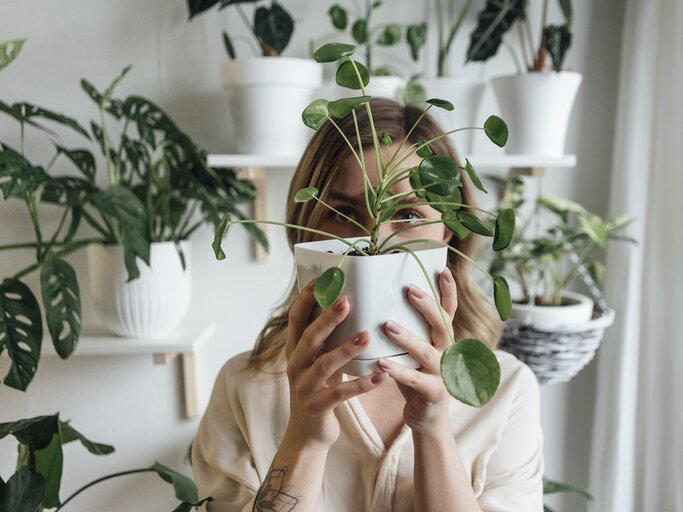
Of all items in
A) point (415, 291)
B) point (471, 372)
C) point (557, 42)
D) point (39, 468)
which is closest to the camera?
point (471, 372)

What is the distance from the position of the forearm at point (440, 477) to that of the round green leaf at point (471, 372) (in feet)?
1.09

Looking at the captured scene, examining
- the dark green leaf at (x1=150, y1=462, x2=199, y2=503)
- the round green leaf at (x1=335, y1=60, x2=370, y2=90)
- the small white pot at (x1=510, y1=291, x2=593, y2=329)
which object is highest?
the round green leaf at (x1=335, y1=60, x2=370, y2=90)

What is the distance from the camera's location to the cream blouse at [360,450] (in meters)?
0.98

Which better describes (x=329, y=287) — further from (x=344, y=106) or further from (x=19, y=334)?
(x=19, y=334)

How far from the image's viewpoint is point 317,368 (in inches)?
25.8

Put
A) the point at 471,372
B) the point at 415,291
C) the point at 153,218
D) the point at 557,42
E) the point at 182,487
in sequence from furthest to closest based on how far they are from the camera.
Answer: the point at 153,218, the point at 557,42, the point at 182,487, the point at 415,291, the point at 471,372

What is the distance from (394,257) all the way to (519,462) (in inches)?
23.1

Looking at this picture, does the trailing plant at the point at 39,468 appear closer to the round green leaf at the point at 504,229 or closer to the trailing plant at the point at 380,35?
the round green leaf at the point at 504,229

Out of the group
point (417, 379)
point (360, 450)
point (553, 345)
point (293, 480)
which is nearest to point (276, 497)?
point (293, 480)

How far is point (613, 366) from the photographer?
147 centimetres

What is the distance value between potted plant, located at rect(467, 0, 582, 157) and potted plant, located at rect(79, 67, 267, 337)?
56cm

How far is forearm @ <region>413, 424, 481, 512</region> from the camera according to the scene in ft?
2.71

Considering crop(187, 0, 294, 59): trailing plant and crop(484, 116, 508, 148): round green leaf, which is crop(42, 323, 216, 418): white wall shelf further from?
crop(484, 116, 508, 148): round green leaf

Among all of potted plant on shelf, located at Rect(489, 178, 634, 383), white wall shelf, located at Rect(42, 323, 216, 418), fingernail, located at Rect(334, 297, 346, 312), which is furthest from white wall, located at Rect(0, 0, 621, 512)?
fingernail, located at Rect(334, 297, 346, 312)
